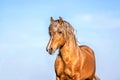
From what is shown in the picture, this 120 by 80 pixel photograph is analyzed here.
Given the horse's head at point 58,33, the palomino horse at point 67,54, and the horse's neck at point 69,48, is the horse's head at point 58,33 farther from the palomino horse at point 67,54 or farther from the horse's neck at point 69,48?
the horse's neck at point 69,48

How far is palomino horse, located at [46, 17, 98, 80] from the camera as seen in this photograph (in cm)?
1137

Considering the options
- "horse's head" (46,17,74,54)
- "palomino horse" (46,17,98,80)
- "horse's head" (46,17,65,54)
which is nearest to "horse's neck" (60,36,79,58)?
"palomino horse" (46,17,98,80)

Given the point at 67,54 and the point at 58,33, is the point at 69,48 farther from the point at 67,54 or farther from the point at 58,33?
the point at 58,33

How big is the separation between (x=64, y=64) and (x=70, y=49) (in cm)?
47

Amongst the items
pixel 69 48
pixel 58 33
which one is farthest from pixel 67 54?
pixel 58 33

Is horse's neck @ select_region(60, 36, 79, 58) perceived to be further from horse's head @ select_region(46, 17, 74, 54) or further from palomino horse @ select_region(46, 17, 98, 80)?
horse's head @ select_region(46, 17, 74, 54)

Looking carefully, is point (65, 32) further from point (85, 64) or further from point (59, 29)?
point (85, 64)

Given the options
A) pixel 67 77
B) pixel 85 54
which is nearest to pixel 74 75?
pixel 67 77

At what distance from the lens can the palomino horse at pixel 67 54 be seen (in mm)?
11367

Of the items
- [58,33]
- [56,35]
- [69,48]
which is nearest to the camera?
[56,35]

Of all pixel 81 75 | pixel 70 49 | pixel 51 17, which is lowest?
pixel 81 75

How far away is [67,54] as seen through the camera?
39.6 ft

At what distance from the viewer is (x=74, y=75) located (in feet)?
39.8

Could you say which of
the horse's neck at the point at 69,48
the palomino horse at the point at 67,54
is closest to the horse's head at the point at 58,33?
the palomino horse at the point at 67,54
